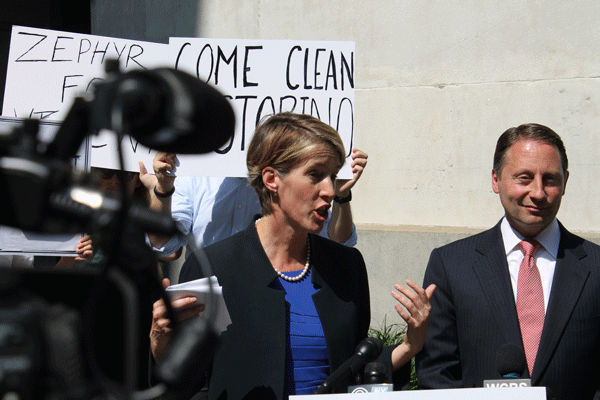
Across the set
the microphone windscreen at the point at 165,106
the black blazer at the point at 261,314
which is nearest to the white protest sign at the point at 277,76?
the black blazer at the point at 261,314

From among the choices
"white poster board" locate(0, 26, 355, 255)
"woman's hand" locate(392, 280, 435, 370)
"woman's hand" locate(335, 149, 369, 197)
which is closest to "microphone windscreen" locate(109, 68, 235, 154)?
"woman's hand" locate(392, 280, 435, 370)

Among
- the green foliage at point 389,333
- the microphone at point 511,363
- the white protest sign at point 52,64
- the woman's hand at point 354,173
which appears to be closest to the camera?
the microphone at point 511,363

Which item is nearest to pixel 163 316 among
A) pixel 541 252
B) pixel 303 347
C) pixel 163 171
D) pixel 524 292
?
pixel 303 347

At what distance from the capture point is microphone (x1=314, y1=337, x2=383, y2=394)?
1.82 meters

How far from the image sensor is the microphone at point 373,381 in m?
→ 1.84

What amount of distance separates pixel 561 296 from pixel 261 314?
1.05m

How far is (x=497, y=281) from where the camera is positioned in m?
2.54

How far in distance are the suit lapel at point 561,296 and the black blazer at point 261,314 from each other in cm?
48

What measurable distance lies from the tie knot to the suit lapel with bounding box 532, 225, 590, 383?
9 cm

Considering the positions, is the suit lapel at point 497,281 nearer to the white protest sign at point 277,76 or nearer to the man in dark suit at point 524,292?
the man in dark suit at point 524,292

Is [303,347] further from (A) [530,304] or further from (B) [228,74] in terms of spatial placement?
(B) [228,74]

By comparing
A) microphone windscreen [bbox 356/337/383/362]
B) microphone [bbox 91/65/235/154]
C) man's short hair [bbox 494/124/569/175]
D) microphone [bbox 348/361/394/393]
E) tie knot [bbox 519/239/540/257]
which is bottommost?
microphone [bbox 348/361/394/393]

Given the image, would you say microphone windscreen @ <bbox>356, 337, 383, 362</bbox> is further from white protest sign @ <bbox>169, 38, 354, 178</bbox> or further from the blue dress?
white protest sign @ <bbox>169, 38, 354, 178</bbox>

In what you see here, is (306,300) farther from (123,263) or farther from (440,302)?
(123,263)
